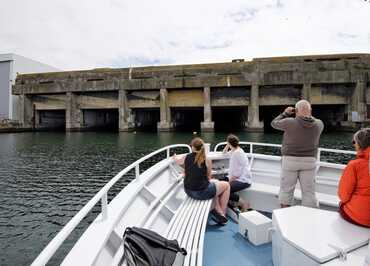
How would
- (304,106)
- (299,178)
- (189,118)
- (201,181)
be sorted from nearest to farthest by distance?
(304,106)
(299,178)
(201,181)
(189,118)

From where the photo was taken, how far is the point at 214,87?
3209 cm

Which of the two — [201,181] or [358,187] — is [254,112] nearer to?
[201,181]

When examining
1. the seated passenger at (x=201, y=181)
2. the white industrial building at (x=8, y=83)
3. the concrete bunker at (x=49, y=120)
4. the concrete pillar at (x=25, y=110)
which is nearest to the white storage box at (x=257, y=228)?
the seated passenger at (x=201, y=181)

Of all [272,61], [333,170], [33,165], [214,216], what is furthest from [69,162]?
[272,61]

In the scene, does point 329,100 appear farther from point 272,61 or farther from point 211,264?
point 211,264

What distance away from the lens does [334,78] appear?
28766mm

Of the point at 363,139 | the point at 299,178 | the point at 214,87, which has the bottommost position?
the point at 299,178

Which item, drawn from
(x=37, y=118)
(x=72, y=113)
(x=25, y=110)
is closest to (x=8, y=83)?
(x=25, y=110)

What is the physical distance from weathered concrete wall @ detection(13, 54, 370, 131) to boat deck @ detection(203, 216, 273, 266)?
93.2 feet

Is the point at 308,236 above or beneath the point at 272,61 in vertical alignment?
beneath

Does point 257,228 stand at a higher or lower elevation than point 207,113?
lower

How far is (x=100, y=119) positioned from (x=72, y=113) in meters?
7.90

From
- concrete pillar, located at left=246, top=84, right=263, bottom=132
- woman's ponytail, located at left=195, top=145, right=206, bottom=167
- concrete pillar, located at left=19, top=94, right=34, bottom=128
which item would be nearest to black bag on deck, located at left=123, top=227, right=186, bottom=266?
woman's ponytail, located at left=195, top=145, right=206, bottom=167

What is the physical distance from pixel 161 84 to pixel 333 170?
29.8m
